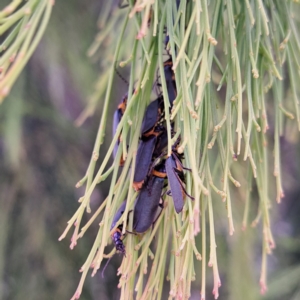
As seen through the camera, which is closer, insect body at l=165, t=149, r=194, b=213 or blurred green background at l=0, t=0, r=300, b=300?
insect body at l=165, t=149, r=194, b=213

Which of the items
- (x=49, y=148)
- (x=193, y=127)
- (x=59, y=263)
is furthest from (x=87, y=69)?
(x=193, y=127)

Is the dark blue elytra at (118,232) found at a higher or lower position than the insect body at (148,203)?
lower

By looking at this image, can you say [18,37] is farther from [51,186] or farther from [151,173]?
[51,186]

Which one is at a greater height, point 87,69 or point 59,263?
point 87,69

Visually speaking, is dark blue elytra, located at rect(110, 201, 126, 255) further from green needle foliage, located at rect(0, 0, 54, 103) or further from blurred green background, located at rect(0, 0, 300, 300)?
blurred green background, located at rect(0, 0, 300, 300)

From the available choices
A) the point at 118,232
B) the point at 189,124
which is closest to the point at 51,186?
the point at 118,232

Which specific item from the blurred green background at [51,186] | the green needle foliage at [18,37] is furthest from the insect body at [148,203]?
the blurred green background at [51,186]

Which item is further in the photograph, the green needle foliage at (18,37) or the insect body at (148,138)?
the insect body at (148,138)

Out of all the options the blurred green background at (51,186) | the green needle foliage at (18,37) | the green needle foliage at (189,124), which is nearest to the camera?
the green needle foliage at (18,37)

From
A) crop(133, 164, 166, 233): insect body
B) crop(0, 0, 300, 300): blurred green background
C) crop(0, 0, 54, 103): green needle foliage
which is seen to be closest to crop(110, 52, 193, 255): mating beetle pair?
crop(133, 164, 166, 233): insect body

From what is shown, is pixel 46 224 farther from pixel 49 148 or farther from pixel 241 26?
pixel 241 26

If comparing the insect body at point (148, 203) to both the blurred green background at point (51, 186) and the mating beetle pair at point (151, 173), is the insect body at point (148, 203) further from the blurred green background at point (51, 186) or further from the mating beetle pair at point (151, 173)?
the blurred green background at point (51, 186)
